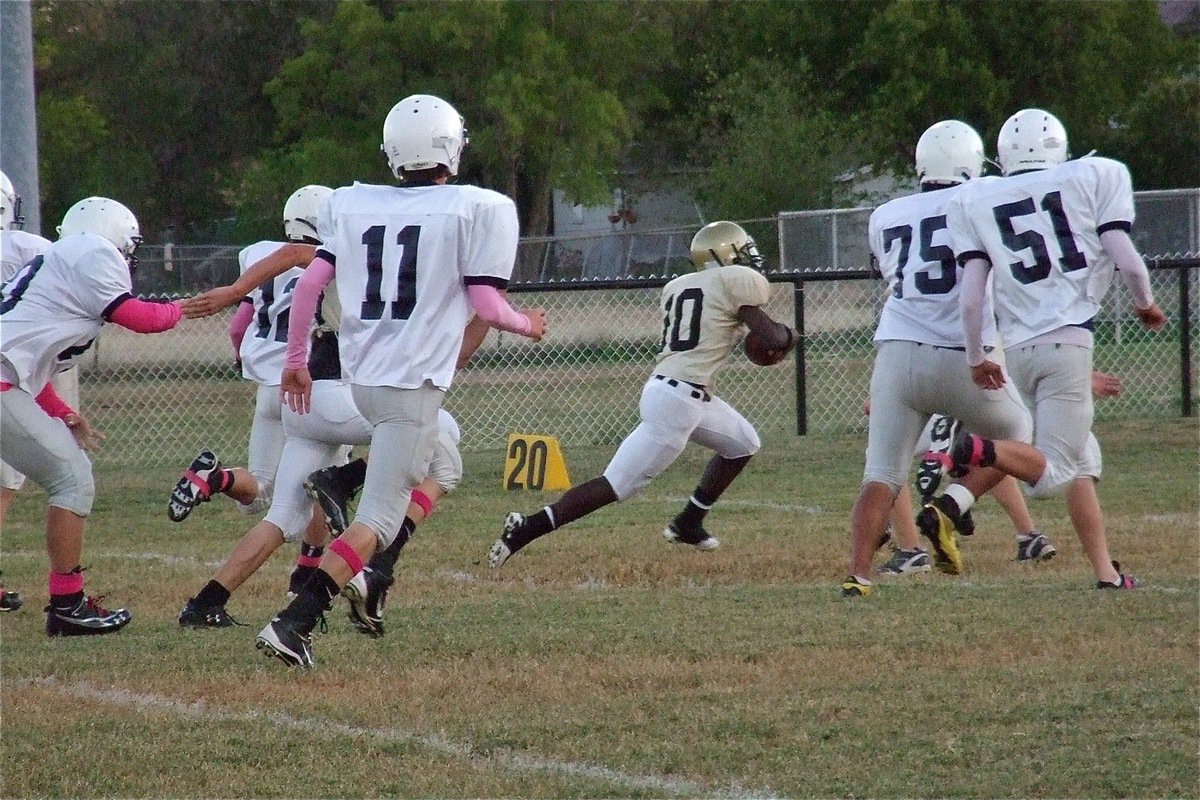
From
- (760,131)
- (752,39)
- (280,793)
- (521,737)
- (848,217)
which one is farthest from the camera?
(752,39)

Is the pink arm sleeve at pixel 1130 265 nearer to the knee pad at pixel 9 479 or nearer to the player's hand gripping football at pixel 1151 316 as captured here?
the player's hand gripping football at pixel 1151 316

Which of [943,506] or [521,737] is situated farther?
[943,506]

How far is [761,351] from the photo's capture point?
775 centimetres

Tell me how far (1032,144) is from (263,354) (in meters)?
3.36

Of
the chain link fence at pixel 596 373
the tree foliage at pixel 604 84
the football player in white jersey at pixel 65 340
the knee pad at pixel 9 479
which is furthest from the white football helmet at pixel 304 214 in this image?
the tree foliage at pixel 604 84

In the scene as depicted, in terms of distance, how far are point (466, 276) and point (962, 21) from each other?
3192 cm

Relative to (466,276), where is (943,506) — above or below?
below

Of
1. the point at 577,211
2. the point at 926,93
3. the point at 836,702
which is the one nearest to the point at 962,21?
the point at 926,93

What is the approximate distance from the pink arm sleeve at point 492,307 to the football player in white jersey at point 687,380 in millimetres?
2342

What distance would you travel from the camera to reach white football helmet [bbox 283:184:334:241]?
7.29 meters

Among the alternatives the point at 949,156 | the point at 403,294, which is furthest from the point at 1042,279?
the point at 403,294

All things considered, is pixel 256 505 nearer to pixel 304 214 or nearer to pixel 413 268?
pixel 304 214

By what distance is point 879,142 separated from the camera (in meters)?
35.6

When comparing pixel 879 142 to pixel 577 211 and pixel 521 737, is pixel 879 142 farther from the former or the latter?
pixel 521 737
